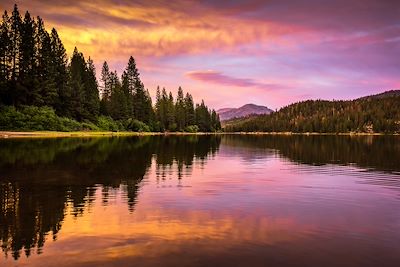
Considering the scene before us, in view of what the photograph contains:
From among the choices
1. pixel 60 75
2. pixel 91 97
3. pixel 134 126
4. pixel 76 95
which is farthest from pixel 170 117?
pixel 60 75

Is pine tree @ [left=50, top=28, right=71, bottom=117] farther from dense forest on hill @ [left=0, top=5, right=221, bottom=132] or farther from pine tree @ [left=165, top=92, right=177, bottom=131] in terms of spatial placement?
pine tree @ [left=165, top=92, right=177, bottom=131]

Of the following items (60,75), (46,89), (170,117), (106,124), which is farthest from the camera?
(170,117)

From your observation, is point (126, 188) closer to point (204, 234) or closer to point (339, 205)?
point (204, 234)

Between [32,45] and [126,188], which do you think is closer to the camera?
[126,188]

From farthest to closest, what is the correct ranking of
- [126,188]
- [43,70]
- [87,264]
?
[43,70]
[126,188]
[87,264]

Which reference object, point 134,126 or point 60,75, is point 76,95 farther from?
point 134,126

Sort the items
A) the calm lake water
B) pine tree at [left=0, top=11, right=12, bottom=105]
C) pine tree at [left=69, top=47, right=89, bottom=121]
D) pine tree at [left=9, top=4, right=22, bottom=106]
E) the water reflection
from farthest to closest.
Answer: pine tree at [left=69, top=47, right=89, bottom=121]
pine tree at [left=9, top=4, right=22, bottom=106]
pine tree at [left=0, top=11, right=12, bottom=105]
the water reflection
the calm lake water

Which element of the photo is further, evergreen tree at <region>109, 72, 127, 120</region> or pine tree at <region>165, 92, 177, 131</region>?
pine tree at <region>165, 92, 177, 131</region>

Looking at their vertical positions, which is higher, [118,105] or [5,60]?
[5,60]

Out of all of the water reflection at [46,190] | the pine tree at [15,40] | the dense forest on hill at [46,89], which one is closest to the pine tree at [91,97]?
the dense forest on hill at [46,89]

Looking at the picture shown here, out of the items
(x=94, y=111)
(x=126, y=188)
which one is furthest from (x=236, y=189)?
(x=94, y=111)

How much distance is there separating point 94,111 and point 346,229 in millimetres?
113209

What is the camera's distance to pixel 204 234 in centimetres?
1195

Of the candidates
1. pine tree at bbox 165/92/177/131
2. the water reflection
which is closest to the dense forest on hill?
pine tree at bbox 165/92/177/131
